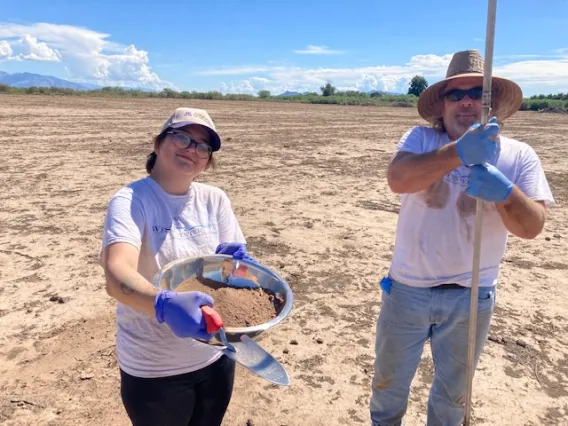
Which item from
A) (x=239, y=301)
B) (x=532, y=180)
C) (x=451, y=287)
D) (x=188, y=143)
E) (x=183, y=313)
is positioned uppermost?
(x=188, y=143)

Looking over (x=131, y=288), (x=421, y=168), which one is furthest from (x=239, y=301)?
(x=421, y=168)

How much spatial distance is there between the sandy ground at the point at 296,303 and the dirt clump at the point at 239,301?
133 centimetres

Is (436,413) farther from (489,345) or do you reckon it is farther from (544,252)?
(544,252)

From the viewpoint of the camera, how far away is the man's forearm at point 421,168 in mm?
2039

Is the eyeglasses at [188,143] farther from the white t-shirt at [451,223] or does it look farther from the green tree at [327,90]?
the green tree at [327,90]

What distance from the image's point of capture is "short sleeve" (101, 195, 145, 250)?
5.41 feet

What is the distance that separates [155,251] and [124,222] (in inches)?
7.9

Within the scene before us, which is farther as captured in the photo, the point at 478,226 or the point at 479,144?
the point at 478,226

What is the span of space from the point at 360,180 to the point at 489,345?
19.2 feet

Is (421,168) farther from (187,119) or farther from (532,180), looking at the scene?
(187,119)

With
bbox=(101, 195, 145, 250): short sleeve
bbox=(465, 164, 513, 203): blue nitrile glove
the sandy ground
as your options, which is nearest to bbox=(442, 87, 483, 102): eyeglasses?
bbox=(465, 164, 513, 203): blue nitrile glove

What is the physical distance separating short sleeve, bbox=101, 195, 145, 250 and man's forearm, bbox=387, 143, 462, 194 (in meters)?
1.20

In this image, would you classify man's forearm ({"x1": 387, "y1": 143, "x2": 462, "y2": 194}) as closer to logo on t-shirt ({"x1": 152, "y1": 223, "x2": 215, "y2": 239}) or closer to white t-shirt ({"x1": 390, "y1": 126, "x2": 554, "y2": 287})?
white t-shirt ({"x1": 390, "y1": 126, "x2": 554, "y2": 287})

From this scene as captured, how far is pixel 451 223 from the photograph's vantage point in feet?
7.52
